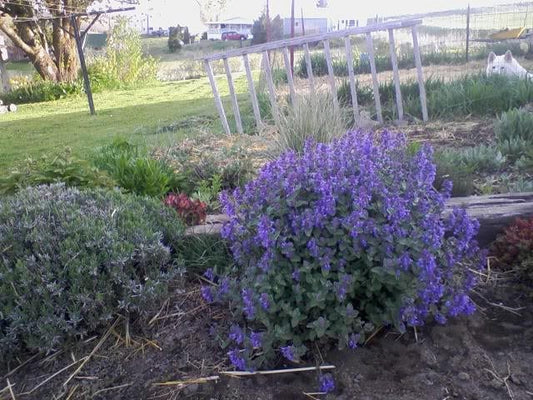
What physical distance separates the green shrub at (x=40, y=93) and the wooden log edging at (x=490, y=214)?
15.7m

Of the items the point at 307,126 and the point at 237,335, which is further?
the point at 307,126

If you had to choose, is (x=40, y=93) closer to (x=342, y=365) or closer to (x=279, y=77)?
(x=279, y=77)

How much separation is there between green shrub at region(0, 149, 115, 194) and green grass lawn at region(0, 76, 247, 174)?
216 cm

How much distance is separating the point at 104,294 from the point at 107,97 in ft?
48.2

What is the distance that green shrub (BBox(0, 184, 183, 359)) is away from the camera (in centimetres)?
229

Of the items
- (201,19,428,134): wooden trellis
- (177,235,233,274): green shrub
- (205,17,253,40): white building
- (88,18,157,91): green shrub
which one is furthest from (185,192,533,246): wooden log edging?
(205,17,253,40): white building

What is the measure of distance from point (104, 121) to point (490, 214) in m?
9.09

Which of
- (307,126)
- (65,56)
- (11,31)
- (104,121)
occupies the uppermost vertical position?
(11,31)

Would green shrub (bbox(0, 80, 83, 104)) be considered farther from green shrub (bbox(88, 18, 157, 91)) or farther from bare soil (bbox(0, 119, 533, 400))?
bare soil (bbox(0, 119, 533, 400))

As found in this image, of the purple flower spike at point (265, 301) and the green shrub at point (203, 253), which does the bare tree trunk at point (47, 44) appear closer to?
the green shrub at point (203, 253)

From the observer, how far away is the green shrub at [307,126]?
479cm

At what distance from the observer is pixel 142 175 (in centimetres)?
382

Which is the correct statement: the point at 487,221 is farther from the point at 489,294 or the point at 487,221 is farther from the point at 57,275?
the point at 57,275

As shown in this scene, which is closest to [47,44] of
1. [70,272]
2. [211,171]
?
[211,171]
